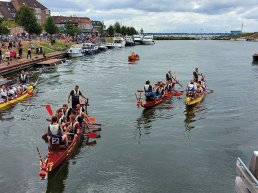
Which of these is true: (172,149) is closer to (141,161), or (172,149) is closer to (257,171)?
(141,161)

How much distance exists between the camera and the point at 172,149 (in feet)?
61.2

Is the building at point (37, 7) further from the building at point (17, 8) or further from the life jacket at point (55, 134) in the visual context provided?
the life jacket at point (55, 134)

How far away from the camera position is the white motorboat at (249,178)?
5.95m

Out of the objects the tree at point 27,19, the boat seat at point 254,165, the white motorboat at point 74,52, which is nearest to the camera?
the boat seat at point 254,165

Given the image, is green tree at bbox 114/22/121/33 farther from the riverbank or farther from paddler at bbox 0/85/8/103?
paddler at bbox 0/85/8/103

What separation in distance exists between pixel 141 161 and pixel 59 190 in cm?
459

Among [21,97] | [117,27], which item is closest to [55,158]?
[21,97]

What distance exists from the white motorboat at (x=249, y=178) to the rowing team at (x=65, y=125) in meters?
10.2

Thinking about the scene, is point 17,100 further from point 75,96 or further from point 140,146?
point 140,146

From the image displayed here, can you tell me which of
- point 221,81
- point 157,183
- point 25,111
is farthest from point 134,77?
point 157,183

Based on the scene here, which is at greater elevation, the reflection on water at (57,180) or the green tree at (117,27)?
the green tree at (117,27)

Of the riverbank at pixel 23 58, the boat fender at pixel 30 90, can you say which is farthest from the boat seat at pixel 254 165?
the riverbank at pixel 23 58

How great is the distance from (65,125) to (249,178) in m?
12.9

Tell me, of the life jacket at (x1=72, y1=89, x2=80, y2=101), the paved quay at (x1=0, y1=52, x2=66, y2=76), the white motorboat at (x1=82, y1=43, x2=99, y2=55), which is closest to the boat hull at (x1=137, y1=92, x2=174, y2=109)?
the life jacket at (x1=72, y1=89, x2=80, y2=101)
